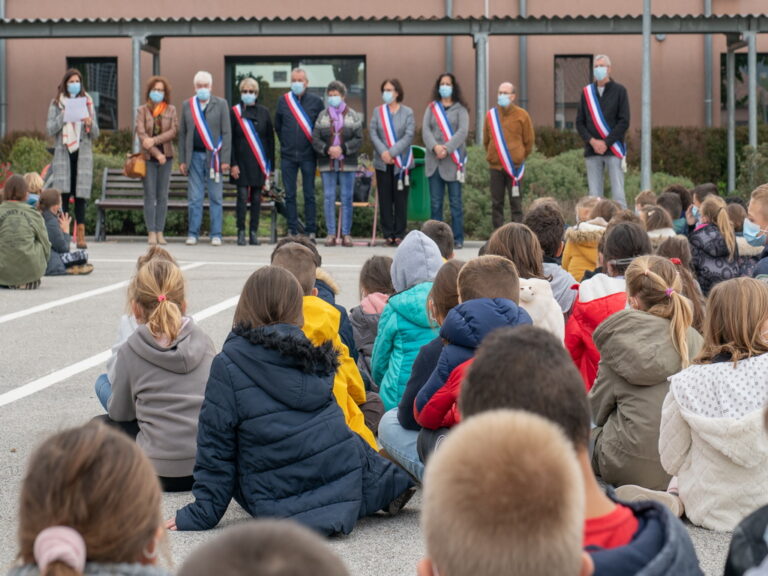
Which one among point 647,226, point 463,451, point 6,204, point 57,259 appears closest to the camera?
point 463,451

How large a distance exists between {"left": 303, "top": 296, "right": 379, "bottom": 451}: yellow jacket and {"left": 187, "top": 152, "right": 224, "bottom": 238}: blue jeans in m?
12.0

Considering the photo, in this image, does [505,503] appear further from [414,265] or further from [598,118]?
[598,118]

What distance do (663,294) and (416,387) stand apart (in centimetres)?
118

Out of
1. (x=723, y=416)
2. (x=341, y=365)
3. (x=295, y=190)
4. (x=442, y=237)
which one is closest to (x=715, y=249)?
(x=442, y=237)

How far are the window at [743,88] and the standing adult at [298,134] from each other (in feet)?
43.5

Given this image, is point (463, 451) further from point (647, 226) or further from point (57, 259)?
point (57, 259)

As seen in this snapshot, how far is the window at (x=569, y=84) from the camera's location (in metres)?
29.3

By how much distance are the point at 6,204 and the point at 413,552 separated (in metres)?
9.39

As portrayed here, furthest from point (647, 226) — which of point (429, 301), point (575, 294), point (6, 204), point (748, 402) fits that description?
point (6, 204)

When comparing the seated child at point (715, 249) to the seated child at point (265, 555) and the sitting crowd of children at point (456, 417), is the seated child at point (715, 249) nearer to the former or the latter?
the sitting crowd of children at point (456, 417)

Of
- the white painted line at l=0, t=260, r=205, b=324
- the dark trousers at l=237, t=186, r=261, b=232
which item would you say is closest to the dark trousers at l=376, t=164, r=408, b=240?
the dark trousers at l=237, t=186, r=261, b=232

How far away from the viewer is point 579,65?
2939 centimetres

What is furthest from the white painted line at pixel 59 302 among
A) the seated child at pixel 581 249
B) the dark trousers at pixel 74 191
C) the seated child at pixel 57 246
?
the seated child at pixel 581 249

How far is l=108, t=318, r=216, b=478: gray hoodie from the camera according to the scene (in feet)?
20.4
